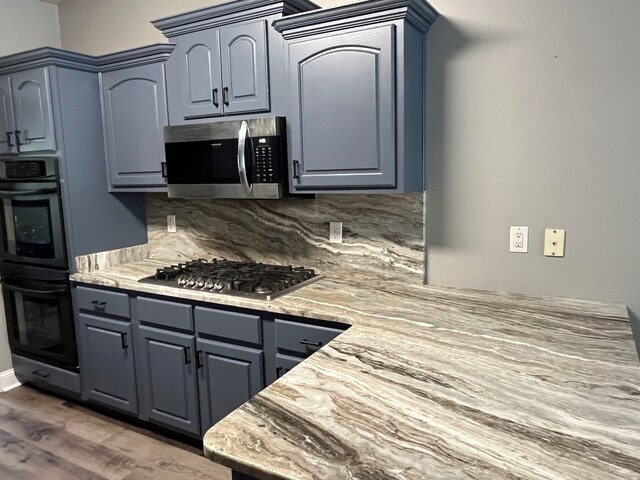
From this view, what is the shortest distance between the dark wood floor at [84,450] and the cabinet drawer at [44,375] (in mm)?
156

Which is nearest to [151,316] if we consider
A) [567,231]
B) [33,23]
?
[567,231]

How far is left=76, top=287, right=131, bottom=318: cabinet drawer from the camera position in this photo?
8.80 ft

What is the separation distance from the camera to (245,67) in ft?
7.75

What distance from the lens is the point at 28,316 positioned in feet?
10.4

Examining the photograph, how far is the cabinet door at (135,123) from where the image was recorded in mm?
2719

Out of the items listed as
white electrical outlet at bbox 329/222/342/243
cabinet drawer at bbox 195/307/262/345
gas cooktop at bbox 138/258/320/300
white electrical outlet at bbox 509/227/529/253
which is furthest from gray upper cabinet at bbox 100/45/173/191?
white electrical outlet at bbox 509/227/529/253

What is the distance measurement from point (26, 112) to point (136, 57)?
81 cm

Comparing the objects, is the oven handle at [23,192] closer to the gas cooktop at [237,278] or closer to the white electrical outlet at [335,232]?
the gas cooktop at [237,278]

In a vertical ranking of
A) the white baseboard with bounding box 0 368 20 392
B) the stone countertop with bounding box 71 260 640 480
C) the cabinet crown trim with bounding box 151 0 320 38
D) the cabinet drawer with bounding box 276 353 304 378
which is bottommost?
the white baseboard with bounding box 0 368 20 392

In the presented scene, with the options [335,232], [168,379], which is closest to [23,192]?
[168,379]

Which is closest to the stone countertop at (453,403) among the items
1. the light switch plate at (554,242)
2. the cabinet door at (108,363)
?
the light switch plate at (554,242)

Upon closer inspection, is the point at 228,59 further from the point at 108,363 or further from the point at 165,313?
the point at 108,363

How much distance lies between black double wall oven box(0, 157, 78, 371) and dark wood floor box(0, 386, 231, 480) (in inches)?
13.1

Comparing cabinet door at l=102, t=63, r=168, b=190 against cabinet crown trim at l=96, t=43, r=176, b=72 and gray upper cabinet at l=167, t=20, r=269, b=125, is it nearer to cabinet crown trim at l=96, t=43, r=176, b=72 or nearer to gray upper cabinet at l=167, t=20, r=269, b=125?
cabinet crown trim at l=96, t=43, r=176, b=72
